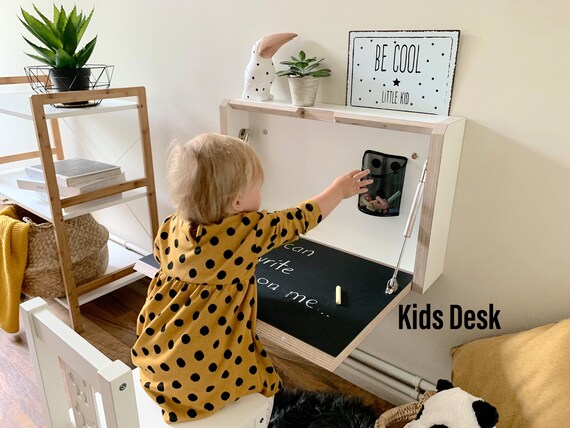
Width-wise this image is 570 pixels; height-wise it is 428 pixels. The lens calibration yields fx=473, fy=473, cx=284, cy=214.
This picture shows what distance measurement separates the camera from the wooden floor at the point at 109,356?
139 centimetres

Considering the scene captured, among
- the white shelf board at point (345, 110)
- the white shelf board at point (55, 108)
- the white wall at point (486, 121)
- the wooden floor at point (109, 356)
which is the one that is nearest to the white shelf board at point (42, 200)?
the white shelf board at point (55, 108)

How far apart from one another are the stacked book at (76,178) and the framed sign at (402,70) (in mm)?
956

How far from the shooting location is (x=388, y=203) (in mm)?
1162

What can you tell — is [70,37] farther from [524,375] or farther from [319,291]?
[524,375]

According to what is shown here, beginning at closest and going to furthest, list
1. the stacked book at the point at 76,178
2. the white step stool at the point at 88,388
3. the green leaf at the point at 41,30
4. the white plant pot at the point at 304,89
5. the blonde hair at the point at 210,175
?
1. the white step stool at the point at 88,388
2. the blonde hair at the point at 210,175
3. the white plant pot at the point at 304,89
4. the green leaf at the point at 41,30
5. the stacked book at the point at 76,178

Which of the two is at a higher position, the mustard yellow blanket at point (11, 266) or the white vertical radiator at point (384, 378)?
the mustard yellow blanket at point (11, 266)

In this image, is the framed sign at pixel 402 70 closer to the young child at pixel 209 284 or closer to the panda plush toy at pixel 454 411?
the young child at pixel 209 284

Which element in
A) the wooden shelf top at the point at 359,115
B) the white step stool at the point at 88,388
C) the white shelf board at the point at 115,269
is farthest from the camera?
the white shelf board at the point at 115,269

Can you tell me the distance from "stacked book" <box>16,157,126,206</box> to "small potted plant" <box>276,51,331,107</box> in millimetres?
831

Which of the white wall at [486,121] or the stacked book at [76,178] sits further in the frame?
the stacked book at [76,178]

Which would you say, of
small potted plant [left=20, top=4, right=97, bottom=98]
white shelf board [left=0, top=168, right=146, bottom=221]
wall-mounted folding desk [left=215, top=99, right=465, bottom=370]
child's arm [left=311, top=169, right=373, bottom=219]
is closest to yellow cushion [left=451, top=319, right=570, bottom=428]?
wall-mounted folding desk [left=215, top=99, right=465, bottom=370]

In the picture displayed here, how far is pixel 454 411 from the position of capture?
998mm

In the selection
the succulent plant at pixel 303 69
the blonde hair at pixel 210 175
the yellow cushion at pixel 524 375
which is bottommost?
the yellow cushion at pixel 524 375

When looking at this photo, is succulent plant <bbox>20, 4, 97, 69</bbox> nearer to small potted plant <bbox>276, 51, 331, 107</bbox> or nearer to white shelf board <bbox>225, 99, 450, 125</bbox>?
white shelf board <bbox>225, 99, 450, 125</bbox>
